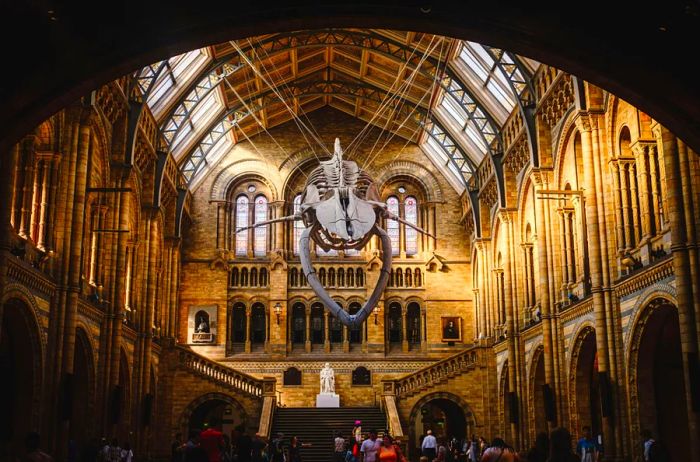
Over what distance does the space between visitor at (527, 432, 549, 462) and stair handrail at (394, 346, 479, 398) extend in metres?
27.9

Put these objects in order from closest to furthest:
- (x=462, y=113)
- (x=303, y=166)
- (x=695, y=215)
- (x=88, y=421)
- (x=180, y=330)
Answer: (x=695, y=215) → (x=88, y=421) → (x=462, y=113) → (x=180, y=330) → (x=303, y=166)

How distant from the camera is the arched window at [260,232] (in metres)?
42.7

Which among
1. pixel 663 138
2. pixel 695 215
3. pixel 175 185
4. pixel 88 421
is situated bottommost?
pixel 88 421

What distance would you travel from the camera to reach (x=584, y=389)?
2617 centimetres

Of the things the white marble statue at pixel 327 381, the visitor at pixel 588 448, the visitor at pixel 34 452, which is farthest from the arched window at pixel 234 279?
the visitor at pixel 34 452

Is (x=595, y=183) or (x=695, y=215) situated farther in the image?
(x=595, y=183)

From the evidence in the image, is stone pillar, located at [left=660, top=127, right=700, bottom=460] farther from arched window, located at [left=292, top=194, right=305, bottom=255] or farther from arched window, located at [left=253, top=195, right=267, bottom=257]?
arched window, located at [left=253, top=195, right=267, bottom=257]

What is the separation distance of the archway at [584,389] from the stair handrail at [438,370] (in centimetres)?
1127

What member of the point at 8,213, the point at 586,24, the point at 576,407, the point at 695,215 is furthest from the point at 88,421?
the point at 586,24

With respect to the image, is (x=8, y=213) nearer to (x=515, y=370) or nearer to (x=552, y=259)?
(x=552, y=259)

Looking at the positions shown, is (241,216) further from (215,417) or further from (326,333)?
(215,417)

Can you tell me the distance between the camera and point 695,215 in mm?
17625

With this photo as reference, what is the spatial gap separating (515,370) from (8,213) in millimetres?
20942

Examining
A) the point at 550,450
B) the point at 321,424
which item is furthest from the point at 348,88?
the point at 550,450
